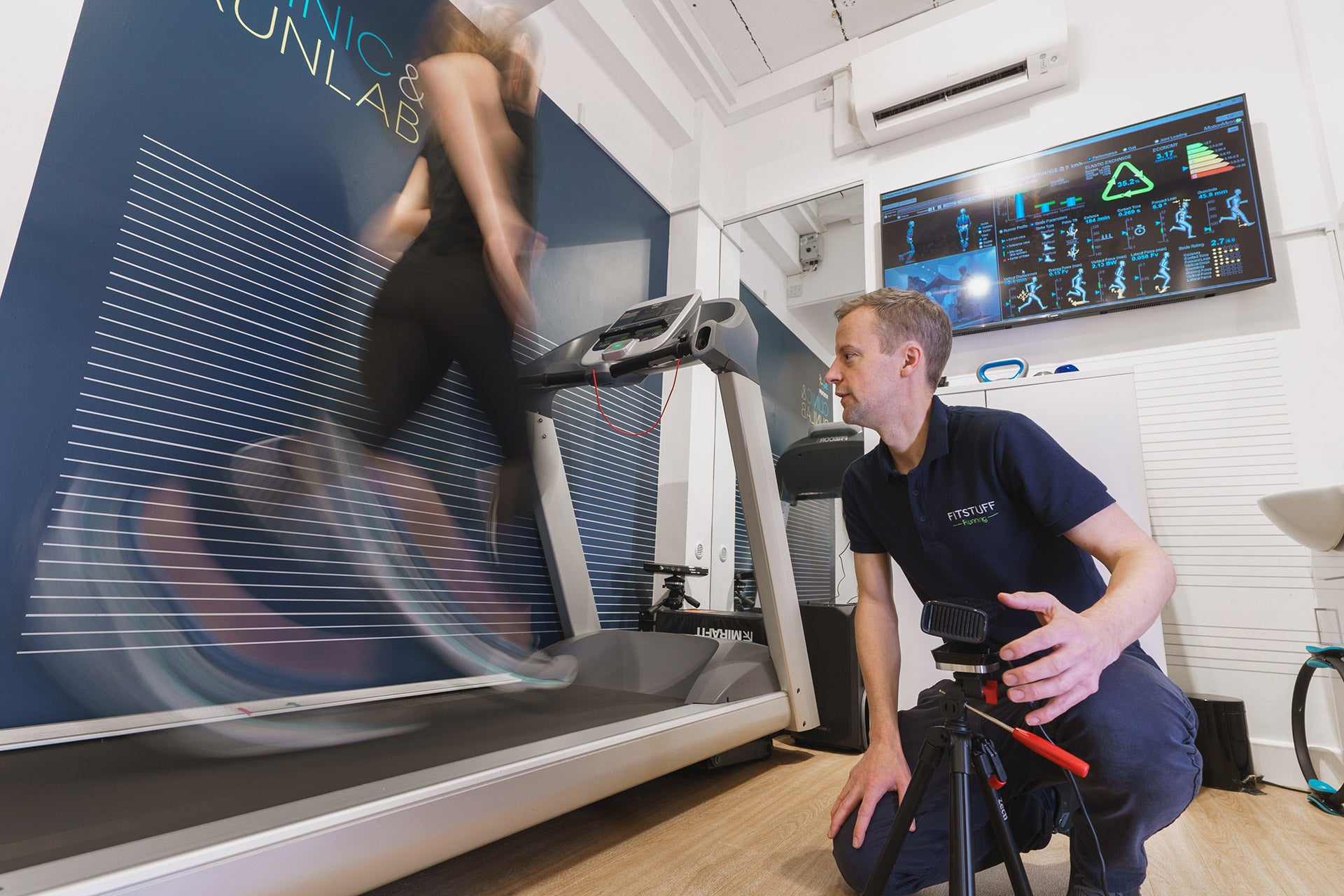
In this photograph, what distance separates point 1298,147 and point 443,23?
3.15 m

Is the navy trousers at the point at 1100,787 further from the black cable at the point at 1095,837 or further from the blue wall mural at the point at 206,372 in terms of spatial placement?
the blue wall mural at the point at 206,372

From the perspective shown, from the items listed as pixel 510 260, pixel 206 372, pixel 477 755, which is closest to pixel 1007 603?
pixel 477 755

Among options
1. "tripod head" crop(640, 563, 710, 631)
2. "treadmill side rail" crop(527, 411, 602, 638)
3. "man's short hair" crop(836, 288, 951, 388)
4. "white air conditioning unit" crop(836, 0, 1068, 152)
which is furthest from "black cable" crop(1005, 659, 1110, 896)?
"white air conditioning unit" crop(836, 0, 1068, 152)

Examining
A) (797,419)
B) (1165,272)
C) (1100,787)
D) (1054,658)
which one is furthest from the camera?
(797,419)

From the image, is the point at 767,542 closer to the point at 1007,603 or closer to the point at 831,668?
the point at 831,668

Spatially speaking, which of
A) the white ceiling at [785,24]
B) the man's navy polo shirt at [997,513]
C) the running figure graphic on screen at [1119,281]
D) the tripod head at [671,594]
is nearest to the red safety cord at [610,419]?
the tripod head at [671,594]

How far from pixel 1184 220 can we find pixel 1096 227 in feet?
0.99

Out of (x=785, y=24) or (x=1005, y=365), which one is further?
(x=785, y=24)

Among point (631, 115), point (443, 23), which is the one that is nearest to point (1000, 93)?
point (631, 115)

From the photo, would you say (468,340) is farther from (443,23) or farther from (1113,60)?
(1113,60)

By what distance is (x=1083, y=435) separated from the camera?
2.27m

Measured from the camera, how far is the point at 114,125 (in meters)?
1.50

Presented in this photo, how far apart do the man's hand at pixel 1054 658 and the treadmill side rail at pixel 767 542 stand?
133 centimetres

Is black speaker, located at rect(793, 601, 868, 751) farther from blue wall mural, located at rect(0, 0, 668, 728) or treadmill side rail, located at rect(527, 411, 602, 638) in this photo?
blue wall mural, located at rect(0, 0, 668, 728)
